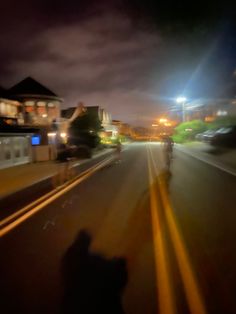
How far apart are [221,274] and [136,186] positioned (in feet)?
33.9

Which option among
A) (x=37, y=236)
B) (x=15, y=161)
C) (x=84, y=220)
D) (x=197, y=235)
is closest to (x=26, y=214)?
(x=84, y=220)

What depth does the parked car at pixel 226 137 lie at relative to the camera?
40.1 meters

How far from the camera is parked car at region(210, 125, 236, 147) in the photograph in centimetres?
4006

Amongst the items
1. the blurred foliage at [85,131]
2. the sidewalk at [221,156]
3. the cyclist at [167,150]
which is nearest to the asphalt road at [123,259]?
the cyclist at [167,150]

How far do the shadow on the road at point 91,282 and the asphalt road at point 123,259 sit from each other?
0.01m

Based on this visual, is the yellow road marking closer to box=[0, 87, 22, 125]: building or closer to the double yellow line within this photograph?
the double yellow line

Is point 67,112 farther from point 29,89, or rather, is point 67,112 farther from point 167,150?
point 167,150

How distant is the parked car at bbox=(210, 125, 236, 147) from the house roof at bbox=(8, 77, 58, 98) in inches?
902

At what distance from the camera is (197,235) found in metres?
7.77

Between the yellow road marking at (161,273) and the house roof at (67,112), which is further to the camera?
the house roof at (67,112)

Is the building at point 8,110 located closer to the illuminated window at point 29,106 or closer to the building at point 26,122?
the building at point 26,122

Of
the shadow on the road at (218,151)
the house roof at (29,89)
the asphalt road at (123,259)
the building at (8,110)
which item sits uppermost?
the house roof at (29,89)

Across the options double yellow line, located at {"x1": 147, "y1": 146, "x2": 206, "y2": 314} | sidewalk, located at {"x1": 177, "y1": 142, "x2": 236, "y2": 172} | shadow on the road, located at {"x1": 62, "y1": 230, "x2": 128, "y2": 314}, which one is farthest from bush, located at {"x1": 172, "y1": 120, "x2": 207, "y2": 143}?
shadow on the road, located at {"x1": 62, "y1": 230, "x2": 128, "y2": 314}

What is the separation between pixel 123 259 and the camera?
6301 millimetres
